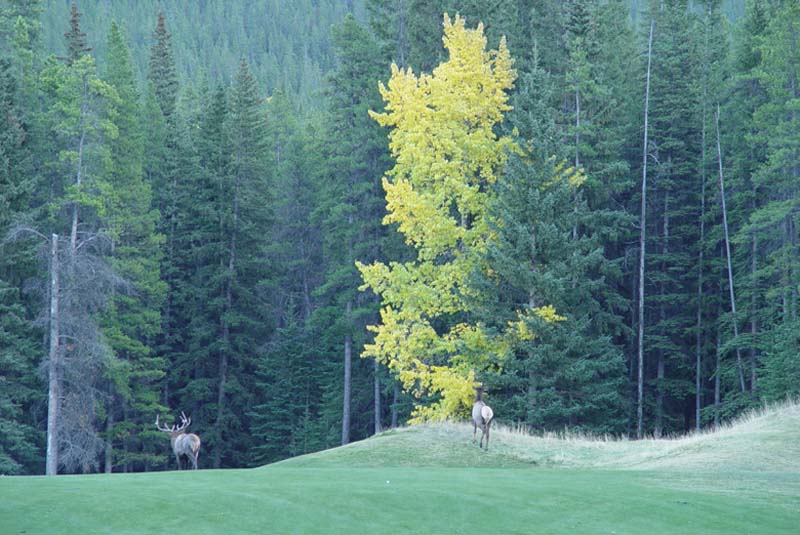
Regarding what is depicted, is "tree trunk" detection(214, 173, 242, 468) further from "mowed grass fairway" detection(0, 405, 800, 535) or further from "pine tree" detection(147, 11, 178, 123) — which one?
"mowed grass fairway" detection(0, 405, 800, 535)

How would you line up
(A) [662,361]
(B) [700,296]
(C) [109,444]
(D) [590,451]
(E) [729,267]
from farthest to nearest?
1. (A) [662,361]
2. (B) [700,296]
3. (E) [729,267]
4. (C) [109,444]
5. (D) [590,451]

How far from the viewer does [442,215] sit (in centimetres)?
3456

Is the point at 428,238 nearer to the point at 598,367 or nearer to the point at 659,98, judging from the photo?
the point at 598,367

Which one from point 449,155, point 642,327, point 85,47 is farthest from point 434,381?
point 85,47

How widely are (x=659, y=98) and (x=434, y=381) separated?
20.4 meters

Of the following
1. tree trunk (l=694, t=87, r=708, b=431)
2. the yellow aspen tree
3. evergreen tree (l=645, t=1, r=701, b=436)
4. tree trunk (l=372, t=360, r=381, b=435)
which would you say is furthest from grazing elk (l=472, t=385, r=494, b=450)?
evergreen tree (l=645, t=1, r=701, b=436)

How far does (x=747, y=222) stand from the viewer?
43.7 meters

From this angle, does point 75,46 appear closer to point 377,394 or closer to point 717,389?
point 377,394

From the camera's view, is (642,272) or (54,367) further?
(642,272)

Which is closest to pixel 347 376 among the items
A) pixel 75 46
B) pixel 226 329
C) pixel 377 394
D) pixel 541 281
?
pixel 377 394

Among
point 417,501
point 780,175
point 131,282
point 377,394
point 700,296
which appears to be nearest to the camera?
point 417,501

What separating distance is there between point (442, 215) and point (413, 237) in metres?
1.29

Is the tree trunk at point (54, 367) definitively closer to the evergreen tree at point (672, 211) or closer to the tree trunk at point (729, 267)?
the evergreen tree at point (672, 211)

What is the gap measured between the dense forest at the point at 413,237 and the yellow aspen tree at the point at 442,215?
0.09 meters
